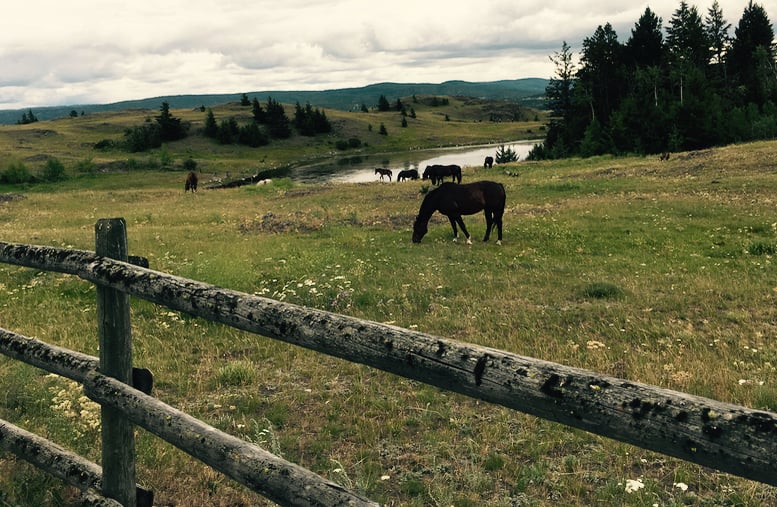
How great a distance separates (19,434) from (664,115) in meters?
65.4

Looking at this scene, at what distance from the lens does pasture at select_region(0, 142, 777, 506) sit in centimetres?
501

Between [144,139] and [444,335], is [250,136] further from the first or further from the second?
[444,335]

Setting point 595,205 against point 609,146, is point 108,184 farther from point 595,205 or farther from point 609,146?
point 609,146

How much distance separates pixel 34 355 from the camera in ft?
14.7

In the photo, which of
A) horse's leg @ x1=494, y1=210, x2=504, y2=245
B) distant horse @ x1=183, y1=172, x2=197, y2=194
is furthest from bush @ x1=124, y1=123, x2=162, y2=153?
horse's leg @ x1=494, y1=210, x2=504, y2=245

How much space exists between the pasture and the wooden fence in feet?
3.98

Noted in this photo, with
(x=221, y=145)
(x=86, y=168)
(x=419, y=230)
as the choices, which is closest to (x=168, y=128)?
(x=221, y=145)

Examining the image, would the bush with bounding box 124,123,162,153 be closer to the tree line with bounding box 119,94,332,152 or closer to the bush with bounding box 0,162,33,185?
the tree line with bounding box 119,94,332,152

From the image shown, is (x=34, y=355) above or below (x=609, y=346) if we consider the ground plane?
above

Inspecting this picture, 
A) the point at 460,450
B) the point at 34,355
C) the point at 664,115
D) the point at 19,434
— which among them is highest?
the point at 664,115

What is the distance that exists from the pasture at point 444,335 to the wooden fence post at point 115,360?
104cm

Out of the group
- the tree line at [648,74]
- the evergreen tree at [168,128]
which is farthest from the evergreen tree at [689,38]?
the evergreen tree at [168,128]

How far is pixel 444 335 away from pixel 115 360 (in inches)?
230

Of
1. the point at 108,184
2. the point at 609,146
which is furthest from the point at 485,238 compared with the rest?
the point at 609,146
